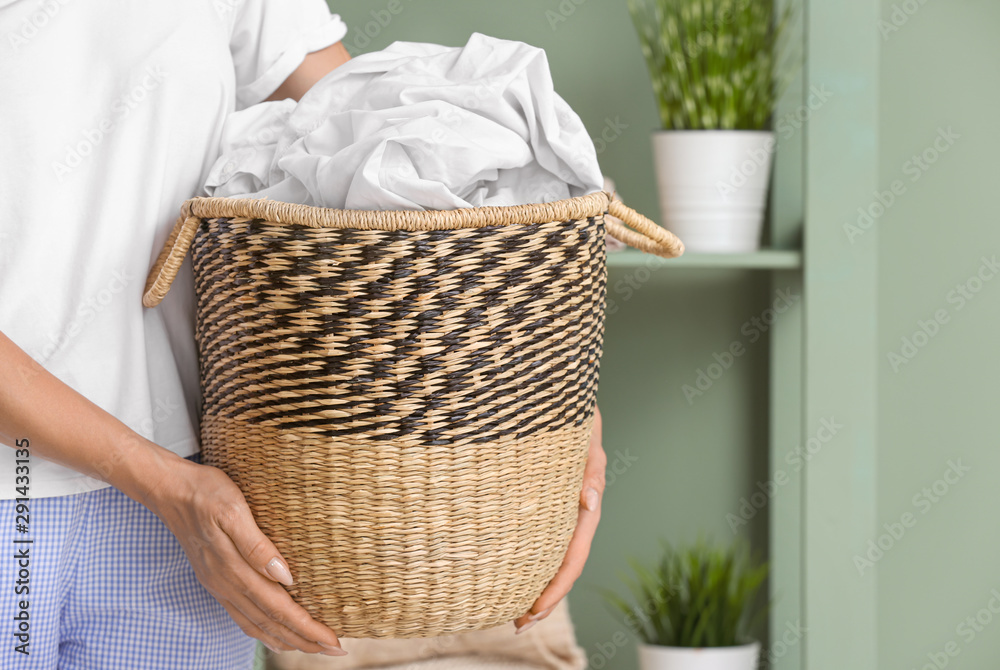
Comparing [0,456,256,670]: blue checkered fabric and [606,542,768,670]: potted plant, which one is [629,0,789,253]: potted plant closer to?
[606,542,768,670]: potted plant

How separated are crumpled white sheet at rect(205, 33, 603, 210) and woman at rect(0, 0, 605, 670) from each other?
7cm

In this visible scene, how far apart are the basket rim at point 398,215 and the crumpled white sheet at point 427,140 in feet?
0.05

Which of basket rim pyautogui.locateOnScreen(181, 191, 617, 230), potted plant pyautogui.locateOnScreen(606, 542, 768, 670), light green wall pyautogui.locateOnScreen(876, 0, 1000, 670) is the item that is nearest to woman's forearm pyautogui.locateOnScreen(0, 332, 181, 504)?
basket rim pyautogui.locateOnScreen(181, 191, 617, 230)

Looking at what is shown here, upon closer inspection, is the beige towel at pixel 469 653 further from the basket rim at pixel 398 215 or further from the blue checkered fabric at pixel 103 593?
the basket rim at pixel 398 215

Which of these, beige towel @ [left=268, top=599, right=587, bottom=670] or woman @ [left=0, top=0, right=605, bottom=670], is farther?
beige towel @ [left=268, top=599, right=587, bottom=670]

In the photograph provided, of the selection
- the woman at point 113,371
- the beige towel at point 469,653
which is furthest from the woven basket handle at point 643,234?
the beige towel at point 469,653

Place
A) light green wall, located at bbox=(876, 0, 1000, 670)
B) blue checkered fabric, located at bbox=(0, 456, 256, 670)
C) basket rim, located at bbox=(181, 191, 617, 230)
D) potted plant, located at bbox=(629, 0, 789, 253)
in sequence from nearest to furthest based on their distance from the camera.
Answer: basket rim, located at bbox=(181, 191, 617, 230), blue checkered fabric, located at bbox=(0, 456, 256, 670), potted plant, located at bbox=(629, 0, 789, 253), light green wall, located at bbox=(876, 0, 1000, 670)

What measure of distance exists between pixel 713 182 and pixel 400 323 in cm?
72

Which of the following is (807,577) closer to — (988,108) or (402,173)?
(988,108)

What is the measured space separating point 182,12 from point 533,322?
0.37 m

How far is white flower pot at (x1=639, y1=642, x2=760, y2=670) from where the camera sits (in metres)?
1.10

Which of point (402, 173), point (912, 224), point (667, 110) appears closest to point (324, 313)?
point (402, 173)

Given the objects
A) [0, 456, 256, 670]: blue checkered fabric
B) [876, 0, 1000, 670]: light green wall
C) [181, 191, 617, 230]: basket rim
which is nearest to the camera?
[181, 191, 617, 230]: basket rim

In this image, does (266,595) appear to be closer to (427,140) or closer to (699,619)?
(427,140)
